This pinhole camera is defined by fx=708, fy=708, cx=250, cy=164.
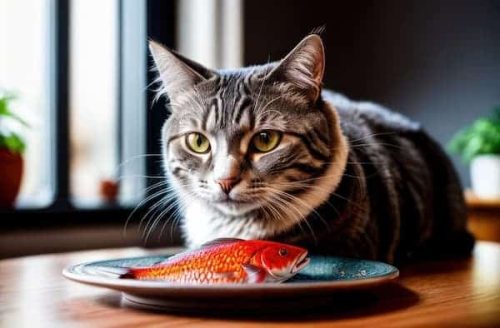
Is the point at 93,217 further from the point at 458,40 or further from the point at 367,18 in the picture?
the point at 458,40

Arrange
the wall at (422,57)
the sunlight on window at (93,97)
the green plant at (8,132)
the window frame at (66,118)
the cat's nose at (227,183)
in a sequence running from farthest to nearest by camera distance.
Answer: the wall at (422,57) < the sunlight on window at (93,97) < the window frame at (66,118) < the green plant at (8,132) < the cat's nose at (227,183)

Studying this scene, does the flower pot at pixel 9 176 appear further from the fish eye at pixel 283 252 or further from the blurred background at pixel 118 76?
the fish eye at pixel 283 252

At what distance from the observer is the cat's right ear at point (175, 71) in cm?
112

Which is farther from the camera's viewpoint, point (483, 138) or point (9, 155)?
point (483, 138)

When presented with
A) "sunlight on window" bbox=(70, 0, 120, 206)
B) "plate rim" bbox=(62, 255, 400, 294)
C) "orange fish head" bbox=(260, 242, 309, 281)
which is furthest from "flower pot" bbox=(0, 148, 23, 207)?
"orange fish head" bbox=(260, 242, 309, 281)

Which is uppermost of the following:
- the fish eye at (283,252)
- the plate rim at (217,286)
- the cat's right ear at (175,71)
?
the cat's right ear at (175,71)

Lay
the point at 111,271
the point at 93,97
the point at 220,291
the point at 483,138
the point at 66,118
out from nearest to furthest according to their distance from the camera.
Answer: the point at 220,291 → the point at 111,271 → the point at 66,118 → the point at 93,97 → the point at 483,138

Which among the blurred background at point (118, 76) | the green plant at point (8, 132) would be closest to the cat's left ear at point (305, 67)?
the blurred background at point (118, 76)

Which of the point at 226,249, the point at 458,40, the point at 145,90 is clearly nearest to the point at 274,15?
the point at 145,90

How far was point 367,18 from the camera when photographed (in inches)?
96.2

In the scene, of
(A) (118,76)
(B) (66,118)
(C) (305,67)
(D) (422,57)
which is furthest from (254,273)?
(D) (422,57)

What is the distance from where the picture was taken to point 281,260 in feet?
2.64

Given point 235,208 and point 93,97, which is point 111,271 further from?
point 93,97

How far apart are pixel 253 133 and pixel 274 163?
55 mm
